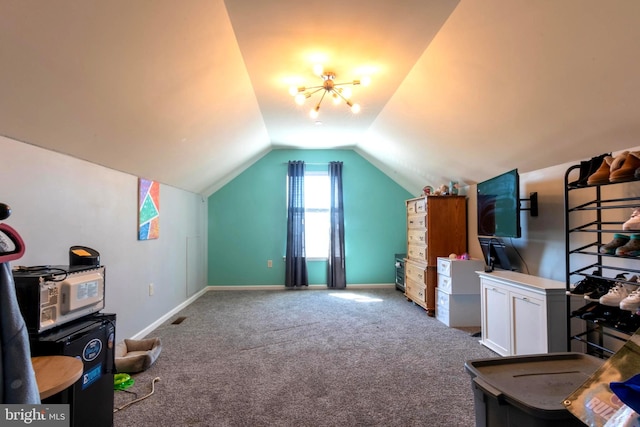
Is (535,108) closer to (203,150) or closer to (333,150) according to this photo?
(203,150)

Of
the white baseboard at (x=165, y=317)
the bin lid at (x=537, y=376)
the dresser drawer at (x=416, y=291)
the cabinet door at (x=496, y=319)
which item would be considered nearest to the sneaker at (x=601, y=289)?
the cabinet door at (x=496, y=319)

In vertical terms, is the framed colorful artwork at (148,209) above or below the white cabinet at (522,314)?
above

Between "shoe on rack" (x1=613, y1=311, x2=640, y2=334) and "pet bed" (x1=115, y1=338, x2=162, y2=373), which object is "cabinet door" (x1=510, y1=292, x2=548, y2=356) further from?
"pet bed" (x1=115, y1=338, x2=162, y2=373)

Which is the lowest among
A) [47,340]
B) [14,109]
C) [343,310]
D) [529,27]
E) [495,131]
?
[343,310]

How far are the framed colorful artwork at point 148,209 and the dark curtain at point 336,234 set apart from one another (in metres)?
2.91

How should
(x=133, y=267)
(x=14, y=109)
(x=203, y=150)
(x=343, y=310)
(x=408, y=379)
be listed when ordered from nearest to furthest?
(x=14, y=109) < (x=408, y=379) < (x=133, y=267) < (x=203, y=150) < (x=343, y=310)

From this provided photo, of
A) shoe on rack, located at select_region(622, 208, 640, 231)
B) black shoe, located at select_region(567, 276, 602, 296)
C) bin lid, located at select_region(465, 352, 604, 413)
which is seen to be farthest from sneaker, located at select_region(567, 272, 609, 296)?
bin lid, located at select_region(465, 352, 604, 413)

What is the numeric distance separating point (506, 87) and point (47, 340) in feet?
9.80

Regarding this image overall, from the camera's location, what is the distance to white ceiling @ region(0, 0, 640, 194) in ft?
4.92

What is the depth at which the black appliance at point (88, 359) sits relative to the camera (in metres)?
1.31

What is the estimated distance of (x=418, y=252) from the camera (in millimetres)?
4434

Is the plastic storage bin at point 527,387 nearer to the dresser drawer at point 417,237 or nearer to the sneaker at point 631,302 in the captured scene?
the sneaker at point 631,302

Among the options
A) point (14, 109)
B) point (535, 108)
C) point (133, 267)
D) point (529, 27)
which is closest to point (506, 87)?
point (535, 108)

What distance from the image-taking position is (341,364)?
8.41 ft
